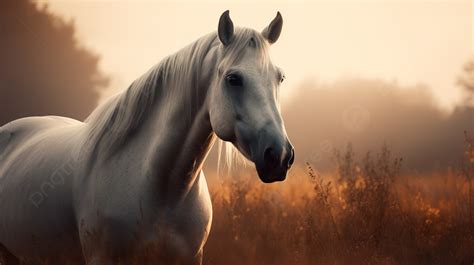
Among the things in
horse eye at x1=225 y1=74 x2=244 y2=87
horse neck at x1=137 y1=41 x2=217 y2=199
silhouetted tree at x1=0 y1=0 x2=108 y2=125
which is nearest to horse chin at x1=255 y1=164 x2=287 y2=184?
horse eye at x1=225 y1=74 x2=244 y2=87

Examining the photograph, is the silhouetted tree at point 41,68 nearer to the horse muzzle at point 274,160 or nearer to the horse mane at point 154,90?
the horse mane at point 154,90

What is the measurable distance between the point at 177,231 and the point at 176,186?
28 cm

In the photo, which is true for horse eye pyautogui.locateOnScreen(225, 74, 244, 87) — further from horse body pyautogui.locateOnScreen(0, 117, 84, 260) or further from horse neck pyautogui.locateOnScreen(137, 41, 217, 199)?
horse body pyautogui.locateOnScreen(0, 117, 84, 260)

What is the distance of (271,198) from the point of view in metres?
6.89

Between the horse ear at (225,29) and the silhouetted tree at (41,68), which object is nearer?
the horse ear at (225,29)

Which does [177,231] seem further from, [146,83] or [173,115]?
[146,83]

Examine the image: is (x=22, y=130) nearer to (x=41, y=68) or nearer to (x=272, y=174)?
(x=272, y=174)

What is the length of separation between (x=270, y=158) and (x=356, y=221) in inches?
125

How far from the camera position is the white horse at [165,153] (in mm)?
2904

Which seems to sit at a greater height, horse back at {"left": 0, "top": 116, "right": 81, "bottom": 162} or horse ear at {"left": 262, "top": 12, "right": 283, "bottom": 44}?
horse back at {"left": 0, "top": 116, "right": 81, "bottom": 162}

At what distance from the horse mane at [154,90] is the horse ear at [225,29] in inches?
1.4

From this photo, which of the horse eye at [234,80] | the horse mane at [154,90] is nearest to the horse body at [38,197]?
the horse mane at [154,90]

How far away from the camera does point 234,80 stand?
294 centimetres

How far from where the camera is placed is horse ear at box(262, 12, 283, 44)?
11.1 ft
